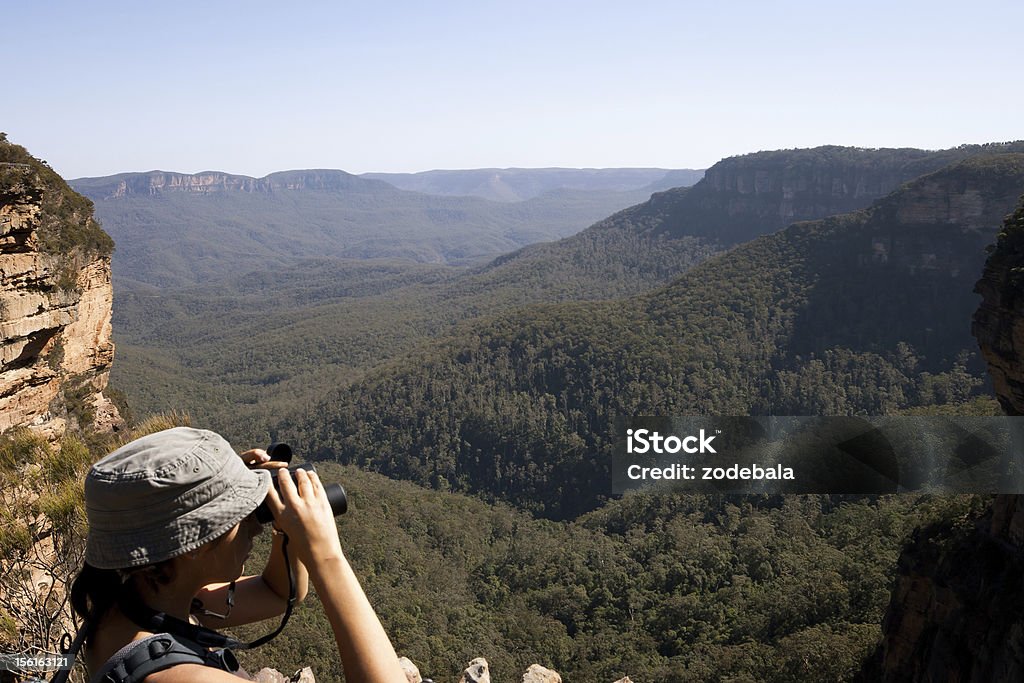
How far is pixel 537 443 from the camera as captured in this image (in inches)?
1705

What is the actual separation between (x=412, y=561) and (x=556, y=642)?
→ 328 inches

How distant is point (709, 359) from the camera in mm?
44000

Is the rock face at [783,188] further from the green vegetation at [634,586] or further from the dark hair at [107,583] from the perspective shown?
the dark hair at [107,583]

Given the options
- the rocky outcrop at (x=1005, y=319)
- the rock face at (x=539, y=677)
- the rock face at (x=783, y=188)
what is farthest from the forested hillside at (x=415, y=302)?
the rocky outcrop at (x=1005, y=319)

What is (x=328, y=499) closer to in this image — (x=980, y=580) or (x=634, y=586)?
(x=980, y=580)

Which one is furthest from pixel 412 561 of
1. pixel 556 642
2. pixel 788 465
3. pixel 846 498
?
pixel 846 498

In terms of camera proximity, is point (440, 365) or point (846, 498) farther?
point (440, 365)

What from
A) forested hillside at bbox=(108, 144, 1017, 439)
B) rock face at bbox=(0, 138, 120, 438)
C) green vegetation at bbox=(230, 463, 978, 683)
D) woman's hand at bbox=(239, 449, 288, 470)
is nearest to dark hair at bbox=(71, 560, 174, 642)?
woman's hand at bbox=(239, 449, 288, 470)

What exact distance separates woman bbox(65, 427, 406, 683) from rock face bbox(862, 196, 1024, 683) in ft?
37.6

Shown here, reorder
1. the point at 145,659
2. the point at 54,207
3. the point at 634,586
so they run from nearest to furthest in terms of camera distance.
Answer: the point at 145,659 → the point at 54,207 → the point at 634,586

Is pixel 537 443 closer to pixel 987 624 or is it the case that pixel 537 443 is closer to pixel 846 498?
pixel 846 498

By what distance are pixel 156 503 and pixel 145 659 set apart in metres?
0.39

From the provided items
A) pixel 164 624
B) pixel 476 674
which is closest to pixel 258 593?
pixel 164 624

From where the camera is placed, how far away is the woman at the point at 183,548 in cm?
177
